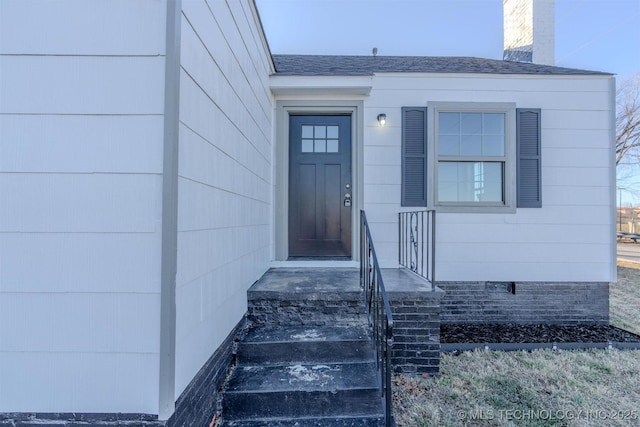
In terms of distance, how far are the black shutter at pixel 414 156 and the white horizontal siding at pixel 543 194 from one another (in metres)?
0.08

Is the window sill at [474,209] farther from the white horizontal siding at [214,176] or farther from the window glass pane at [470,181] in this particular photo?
the white horizontal siding at [214,176]

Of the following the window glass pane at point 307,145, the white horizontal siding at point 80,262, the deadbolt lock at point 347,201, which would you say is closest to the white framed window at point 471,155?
the deadbolt lock at point 347,201

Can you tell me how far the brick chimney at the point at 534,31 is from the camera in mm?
4938

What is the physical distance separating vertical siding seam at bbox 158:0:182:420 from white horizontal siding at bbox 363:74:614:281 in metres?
2.72

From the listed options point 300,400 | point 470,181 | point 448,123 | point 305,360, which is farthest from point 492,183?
point 300,400

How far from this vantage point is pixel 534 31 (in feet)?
16.3

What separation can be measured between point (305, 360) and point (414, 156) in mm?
2616

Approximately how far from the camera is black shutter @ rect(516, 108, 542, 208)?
366cm

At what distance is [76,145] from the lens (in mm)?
1248

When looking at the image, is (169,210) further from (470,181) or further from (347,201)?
(470,181)

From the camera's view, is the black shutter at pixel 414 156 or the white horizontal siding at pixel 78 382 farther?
the black shutter at pixel 414 156

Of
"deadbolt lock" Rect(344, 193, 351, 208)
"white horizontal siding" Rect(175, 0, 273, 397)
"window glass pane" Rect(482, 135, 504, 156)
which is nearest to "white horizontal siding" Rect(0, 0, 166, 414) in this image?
"white horizontal siding" Rect(175, 0, 273, 397)

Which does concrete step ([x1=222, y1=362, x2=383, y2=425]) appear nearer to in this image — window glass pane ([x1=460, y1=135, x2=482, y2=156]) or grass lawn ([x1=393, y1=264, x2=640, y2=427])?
grass lawn ([x1=393, y1=264, x2=640, y2=427])

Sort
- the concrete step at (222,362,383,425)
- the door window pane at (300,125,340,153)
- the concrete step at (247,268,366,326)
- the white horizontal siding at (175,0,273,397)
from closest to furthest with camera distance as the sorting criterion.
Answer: the white horizontal siding at (175,0,273,397) < the concrete step at (222,362,383,425) < the concrete step at (247,268,366,326) < the door window pane at (300,125,340,153)
